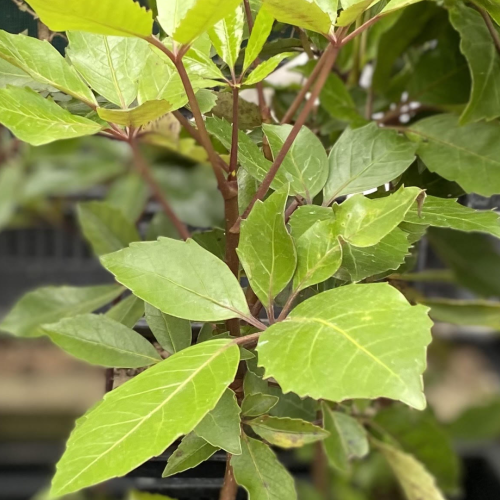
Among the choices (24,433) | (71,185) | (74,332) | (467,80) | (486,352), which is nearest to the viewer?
(74,332)

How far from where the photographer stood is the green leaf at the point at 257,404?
295mm

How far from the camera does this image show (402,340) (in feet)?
0.71

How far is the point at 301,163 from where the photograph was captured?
12.9 inches

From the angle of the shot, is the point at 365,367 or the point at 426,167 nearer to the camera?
the point at 365,367

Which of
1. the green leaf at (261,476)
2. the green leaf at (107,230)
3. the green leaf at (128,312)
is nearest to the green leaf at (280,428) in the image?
the green leaf at (261,476)

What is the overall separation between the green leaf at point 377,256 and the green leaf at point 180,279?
0.05 meters

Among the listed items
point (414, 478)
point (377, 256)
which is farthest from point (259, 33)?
point (414, 478)

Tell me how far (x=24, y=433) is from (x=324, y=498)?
78 cm

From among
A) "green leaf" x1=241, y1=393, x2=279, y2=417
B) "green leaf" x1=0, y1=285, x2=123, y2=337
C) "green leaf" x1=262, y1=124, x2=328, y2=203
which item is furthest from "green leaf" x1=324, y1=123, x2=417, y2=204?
"green leaf" x1=0, y1=285, x2=123, y2=337

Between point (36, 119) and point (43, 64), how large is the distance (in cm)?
4

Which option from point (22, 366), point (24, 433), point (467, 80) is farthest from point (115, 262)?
point (22, 366)

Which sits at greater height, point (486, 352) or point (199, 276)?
point (199, 276)

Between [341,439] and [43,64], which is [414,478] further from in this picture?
[43,64]

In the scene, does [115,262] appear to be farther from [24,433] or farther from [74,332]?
[24,433]
